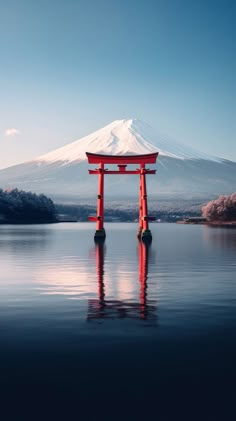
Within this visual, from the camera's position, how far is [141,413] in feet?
20.0

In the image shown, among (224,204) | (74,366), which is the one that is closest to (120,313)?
(74,366)

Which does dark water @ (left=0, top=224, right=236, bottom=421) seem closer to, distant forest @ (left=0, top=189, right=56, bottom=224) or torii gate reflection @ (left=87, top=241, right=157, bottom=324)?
torii gate reflection @ (left=87, top=241, right=157, bottom=324)

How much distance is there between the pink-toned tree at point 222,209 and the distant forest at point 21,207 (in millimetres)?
29230

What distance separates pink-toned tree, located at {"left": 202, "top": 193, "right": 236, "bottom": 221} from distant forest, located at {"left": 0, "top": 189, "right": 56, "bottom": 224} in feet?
95.9

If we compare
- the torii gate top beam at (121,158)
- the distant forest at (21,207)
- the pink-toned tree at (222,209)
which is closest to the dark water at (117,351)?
the torii gate top beam at (121,158)

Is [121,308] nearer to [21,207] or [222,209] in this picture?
[222,209]

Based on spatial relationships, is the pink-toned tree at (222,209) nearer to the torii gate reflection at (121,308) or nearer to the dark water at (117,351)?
the dark water at (117,351)

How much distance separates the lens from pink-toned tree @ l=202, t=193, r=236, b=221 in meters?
92.2

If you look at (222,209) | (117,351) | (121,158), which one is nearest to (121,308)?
(117,351)

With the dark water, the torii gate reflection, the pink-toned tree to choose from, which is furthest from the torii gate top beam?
the pink-toned tree

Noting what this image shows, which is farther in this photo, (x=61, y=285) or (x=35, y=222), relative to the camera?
(x=35, y=222)

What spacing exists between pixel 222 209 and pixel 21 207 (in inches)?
1365

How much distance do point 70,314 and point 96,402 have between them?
524cm

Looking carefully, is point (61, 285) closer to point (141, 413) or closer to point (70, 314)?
point (70, 314)
